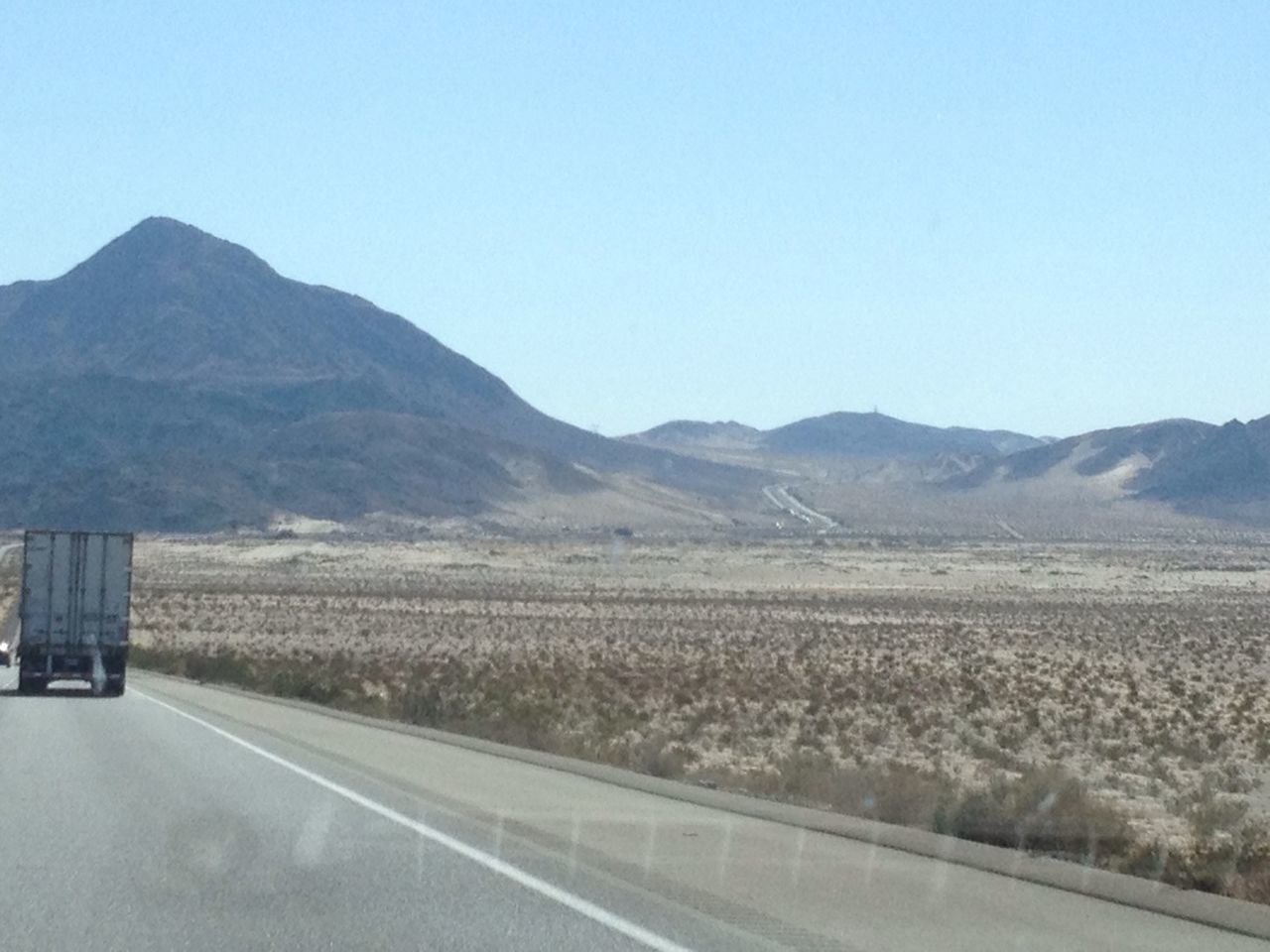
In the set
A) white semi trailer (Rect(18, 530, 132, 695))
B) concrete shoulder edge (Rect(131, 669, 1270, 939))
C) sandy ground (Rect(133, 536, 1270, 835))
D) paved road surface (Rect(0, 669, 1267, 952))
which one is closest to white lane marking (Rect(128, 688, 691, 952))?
paved road surface (Rect(0, 669, 1267, 952))

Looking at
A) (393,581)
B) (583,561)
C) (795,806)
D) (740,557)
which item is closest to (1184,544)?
(740,557)

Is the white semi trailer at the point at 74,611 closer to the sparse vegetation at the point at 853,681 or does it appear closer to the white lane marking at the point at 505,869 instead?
the sparse vegetation at the point at 853,681

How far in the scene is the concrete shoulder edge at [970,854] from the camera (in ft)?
34.5

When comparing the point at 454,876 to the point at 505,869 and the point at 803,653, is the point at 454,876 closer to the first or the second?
the point at 505,869

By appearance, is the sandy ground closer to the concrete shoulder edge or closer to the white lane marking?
the concrete shoulder edge

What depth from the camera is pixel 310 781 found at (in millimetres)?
17625

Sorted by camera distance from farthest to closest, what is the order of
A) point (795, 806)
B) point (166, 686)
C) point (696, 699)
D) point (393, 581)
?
1. point (393, 581)
2. point (166, 686)
3. point (696, 699)
4. point (795, 806)

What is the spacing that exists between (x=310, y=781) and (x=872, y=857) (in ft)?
22.4

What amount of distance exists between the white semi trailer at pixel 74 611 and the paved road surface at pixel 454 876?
16.9 metres

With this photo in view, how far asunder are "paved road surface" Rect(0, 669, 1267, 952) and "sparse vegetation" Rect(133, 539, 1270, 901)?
5.18 ft

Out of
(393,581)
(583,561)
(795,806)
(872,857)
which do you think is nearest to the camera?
(872,857)

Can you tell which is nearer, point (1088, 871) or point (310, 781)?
point (1088, 871)

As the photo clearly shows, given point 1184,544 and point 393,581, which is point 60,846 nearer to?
point 393,581

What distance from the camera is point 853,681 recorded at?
38.2 metres
